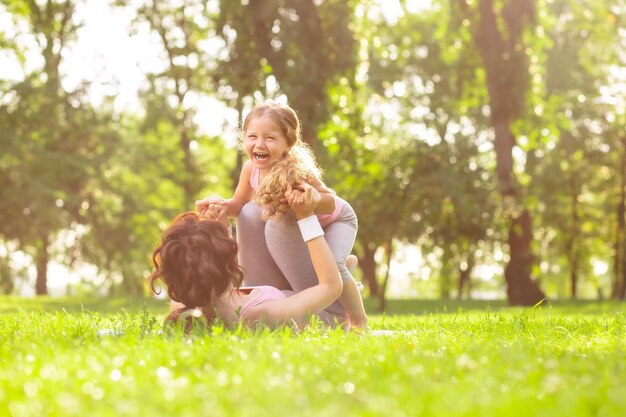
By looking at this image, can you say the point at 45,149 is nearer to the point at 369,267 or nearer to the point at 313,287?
the point at 369,267

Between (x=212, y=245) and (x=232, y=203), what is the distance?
1.09 m

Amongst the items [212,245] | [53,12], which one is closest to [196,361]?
[212,245]

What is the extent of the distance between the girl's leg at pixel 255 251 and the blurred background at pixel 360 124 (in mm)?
7818

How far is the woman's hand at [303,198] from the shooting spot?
493 cm

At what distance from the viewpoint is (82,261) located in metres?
32.1

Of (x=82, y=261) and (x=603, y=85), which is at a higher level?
(x=603, y=85)

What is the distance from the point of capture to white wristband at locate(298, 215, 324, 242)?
4.98 m

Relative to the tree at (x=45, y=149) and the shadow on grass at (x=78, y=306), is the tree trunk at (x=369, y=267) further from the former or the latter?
the shadow on grass at (x=78, y=306)

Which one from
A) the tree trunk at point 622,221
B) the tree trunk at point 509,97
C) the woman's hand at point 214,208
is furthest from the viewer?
the tree trunk at point 622,221

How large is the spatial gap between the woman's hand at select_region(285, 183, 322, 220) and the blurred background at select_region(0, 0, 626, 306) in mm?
8654

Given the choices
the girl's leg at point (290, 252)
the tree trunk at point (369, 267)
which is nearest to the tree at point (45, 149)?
the tree trunk at point (369, 267)

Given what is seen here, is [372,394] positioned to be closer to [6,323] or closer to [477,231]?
[6,323]

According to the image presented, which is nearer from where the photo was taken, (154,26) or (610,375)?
(610,375)

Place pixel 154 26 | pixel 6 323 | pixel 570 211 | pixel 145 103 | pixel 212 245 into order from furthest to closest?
pixel 570 211 < pixel 145 103 < pixel 154 26 < pixel 6 323 < pixel 212 245
